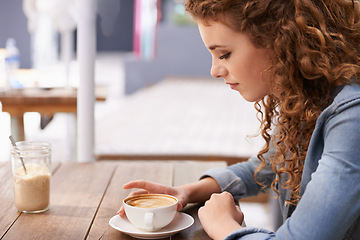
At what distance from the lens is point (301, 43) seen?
0.90 m

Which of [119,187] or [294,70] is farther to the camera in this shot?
[119,187]

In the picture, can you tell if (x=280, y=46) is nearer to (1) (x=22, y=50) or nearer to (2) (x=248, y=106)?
(2) (x=248, y=106)

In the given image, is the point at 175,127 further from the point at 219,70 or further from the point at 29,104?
the point at 219,70

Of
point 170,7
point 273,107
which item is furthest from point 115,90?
point 273,107

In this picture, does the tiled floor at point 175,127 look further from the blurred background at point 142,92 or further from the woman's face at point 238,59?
the woman's face at point 238,59

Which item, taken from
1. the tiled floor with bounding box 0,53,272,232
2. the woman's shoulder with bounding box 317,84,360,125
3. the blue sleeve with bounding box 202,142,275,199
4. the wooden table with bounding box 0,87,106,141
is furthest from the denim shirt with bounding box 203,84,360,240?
the wooden table with bounding box 0,87,106,141

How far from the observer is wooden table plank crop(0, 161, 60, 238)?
94 cm

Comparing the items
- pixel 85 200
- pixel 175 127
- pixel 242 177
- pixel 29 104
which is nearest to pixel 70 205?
pixel 85 200

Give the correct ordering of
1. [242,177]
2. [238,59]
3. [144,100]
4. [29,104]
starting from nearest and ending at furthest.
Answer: [238,59]
[242,177]
[29,104]
[144,100]

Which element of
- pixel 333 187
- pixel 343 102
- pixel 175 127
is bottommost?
pixel 175 127

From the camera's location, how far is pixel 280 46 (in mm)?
913

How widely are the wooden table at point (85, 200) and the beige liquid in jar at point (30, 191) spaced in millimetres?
18

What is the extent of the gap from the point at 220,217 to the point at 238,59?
11.9 inches

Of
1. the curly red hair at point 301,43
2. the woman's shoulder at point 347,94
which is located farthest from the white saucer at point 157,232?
the woman's shoulder at point 347,94
